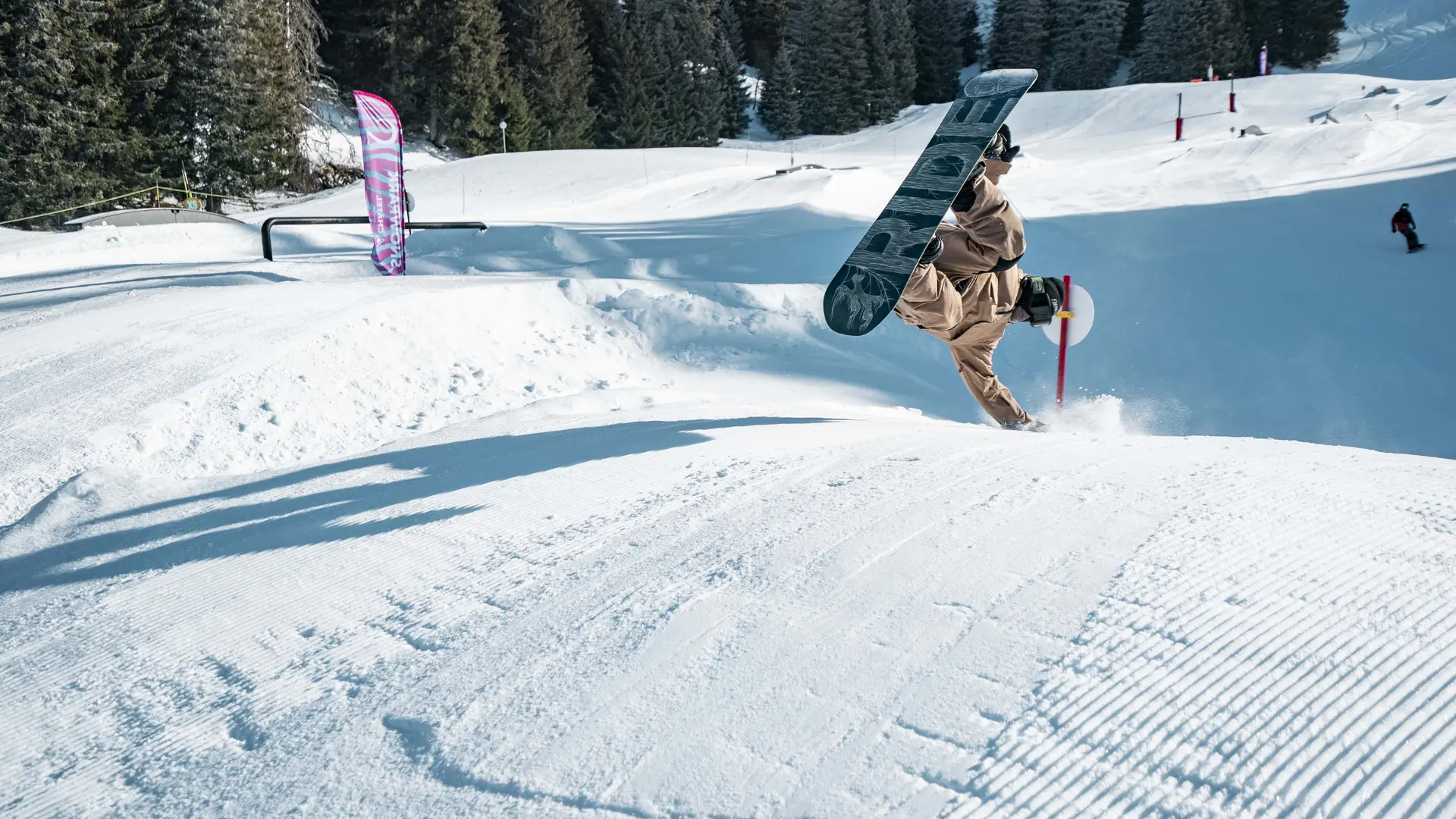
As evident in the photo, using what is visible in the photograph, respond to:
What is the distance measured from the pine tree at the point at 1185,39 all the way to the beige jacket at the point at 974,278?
38.0 metres

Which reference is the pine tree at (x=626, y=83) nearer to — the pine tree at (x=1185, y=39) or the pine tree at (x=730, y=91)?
the pine tree at (x=730, y=91)

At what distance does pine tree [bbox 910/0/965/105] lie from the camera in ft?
151

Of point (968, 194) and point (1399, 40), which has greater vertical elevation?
point (1399, 40)

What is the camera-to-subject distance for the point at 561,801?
6.46 ft

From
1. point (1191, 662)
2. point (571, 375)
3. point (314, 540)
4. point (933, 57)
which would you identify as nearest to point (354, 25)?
point (933, 57)

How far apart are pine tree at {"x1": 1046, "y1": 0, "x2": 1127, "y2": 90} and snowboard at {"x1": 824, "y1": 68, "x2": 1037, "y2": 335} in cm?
4102

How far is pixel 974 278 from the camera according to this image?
18.9ft

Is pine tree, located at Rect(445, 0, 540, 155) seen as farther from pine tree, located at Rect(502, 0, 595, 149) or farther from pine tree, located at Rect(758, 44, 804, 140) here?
pine tree, located at Rect(758, 44, 804, 140)

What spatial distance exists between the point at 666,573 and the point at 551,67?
3482 centimetres

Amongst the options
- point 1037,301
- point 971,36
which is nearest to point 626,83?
point 971,36

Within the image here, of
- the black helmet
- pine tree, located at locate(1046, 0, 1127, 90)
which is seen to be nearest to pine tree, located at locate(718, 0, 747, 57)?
pine tree, located at locate(1046, 0, 1127, 90)

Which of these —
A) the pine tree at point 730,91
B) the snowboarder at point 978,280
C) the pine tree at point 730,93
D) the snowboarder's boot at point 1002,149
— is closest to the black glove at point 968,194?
the snowboarder at point 978,280

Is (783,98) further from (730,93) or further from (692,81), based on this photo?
(692,81)

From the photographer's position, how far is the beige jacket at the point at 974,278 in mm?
5434
